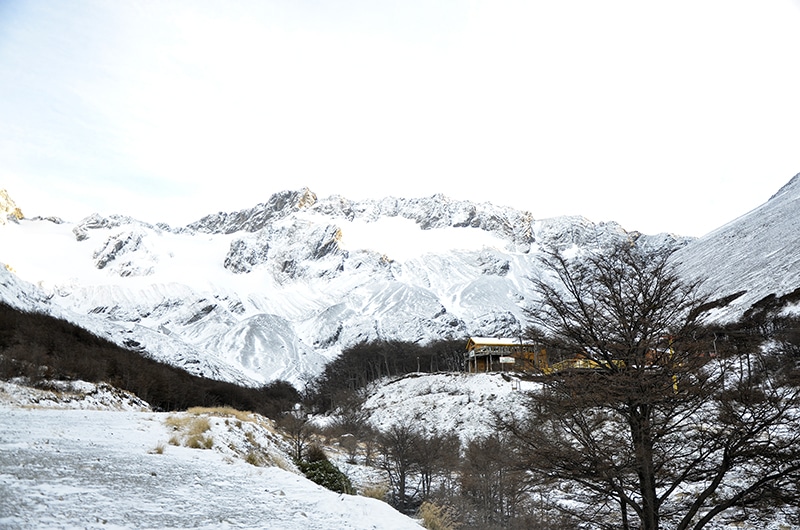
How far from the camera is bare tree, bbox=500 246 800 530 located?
8180 mm

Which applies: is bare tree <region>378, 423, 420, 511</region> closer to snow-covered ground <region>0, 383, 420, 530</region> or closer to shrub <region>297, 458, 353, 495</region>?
shrub <region>297, 458, 353, 495</region>

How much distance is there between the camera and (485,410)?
4684cm

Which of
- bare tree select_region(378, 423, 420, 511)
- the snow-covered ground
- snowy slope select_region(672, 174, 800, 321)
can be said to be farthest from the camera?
snowy slope select_region(672, 174, 800, 321)

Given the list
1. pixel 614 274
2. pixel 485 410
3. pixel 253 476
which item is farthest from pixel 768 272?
pixel 253 476

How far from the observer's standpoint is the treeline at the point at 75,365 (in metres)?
31.5

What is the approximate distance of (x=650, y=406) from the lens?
9305mm

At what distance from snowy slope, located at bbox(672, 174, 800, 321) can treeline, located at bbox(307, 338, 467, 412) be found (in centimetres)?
4277

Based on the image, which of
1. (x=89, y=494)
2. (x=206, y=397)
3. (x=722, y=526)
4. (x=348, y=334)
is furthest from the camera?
(x=348, y=334)

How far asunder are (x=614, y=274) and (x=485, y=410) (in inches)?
1527

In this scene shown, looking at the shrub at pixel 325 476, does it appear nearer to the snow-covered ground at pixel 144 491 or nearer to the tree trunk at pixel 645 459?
the snow-covered ground at pixel 144 491

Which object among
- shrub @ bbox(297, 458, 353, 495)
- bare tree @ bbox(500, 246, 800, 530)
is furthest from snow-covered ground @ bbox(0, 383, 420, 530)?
shrub @ bbox(297, 458, 353, 495)

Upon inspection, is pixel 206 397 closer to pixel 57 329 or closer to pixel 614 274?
pixel 57 329

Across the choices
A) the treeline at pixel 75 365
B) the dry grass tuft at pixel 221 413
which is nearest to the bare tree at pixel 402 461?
the dry grass tuft at pixel 221 413

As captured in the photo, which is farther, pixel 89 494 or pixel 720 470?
pixel 720 470
